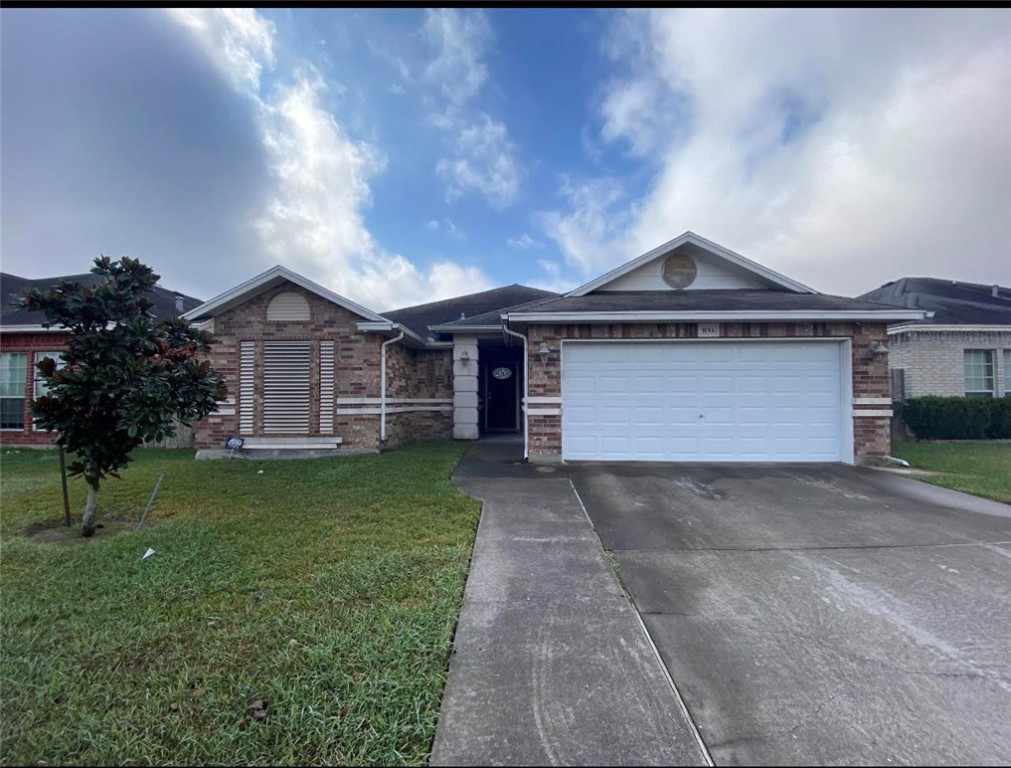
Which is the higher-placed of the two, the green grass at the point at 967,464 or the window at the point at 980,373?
the window at the point at 980,373

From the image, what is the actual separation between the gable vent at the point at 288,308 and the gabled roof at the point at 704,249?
6.25m

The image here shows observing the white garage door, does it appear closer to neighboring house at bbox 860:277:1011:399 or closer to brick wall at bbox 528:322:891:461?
brick wall at bbox 528:322:891:461

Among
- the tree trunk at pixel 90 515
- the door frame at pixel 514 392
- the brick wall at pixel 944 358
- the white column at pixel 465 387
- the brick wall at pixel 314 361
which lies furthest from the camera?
the door frame at pixel 514 392

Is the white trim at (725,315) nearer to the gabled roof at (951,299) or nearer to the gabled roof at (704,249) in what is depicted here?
the gabled roof at (704,249)

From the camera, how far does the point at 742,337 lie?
853cm

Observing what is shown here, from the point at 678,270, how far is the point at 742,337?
2.79 m

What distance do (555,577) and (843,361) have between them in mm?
8315

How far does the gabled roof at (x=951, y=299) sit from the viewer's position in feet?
45.9

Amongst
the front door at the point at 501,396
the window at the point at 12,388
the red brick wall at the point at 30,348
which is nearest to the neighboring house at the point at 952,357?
the front door at the point at 501,396

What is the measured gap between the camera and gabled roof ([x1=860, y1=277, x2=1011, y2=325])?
1398 centimetres

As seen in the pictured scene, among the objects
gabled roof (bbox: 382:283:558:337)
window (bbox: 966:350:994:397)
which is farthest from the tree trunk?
window (bbox: 966:350:994:397)

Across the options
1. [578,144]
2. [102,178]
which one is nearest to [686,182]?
[578,144]

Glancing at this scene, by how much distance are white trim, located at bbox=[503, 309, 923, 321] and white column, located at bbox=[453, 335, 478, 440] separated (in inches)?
164

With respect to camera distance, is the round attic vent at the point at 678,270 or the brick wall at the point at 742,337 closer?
the brick wall at the point at 742,337
